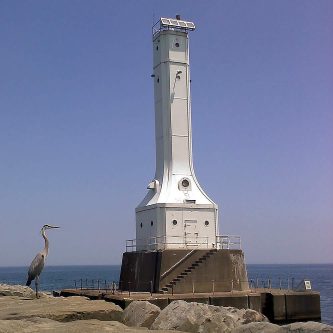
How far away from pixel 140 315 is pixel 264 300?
11.4m

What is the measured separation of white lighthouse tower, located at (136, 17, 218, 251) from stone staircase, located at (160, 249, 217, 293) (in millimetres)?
1662

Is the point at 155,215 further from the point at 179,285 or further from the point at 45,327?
the point at 45,327

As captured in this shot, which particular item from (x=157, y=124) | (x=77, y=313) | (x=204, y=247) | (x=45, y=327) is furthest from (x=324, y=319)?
(x=45, y=327)

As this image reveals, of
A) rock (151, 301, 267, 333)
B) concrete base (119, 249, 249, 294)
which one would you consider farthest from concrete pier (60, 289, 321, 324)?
rock (151, 301, 267, 333)

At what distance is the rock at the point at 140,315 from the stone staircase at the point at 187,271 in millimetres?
9166

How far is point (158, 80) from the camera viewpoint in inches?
1373

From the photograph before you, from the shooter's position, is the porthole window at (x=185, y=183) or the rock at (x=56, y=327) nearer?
the rock at (x=56, y=327)

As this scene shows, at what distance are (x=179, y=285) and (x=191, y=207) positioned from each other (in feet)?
15.6

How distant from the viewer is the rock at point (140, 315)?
19000mm

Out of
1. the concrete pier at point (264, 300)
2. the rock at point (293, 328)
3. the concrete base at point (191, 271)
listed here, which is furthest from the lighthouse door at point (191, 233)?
the rock at point (293, 328)

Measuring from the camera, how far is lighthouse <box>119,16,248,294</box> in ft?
98.3

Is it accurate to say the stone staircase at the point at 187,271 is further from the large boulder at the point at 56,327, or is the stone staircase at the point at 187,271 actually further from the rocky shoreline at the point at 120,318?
the large boulder at the point at 56,327

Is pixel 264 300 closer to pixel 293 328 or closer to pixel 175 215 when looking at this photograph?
pixel 175 215

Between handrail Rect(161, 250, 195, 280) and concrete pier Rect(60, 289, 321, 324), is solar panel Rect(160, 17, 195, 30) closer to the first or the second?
handrail Rect(161, 250, 195, 280)
